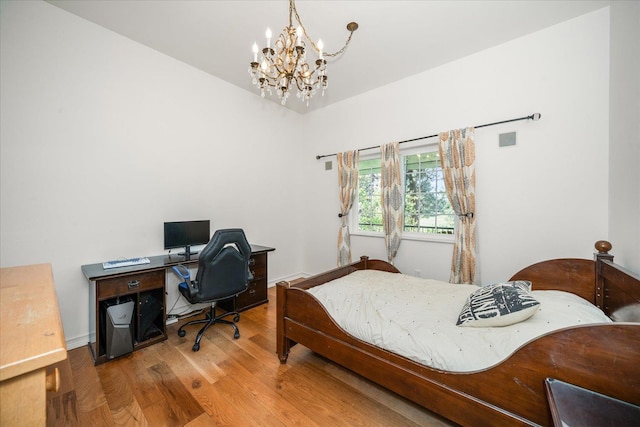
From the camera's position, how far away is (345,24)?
8.00 ft

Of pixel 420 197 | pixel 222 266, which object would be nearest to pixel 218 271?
pixel 222 266

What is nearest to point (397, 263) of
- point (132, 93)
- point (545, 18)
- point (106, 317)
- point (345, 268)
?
point (345, 268)

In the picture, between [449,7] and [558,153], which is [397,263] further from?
[449,7]

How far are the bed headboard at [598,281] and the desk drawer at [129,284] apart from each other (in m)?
3.41

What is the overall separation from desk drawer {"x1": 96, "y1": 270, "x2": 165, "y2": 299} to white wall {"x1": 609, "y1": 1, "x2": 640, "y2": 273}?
3778 mm

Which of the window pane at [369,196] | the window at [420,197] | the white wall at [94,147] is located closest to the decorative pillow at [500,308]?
the window at [420,197]

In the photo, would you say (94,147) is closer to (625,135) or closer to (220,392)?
(220,392)

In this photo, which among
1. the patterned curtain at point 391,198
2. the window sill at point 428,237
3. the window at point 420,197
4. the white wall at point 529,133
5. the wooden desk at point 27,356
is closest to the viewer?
the wooden desk at point 27,356

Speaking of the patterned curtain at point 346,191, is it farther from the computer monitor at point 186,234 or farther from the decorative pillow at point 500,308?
the decorative pillow at point 500,308

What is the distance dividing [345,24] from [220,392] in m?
3.39

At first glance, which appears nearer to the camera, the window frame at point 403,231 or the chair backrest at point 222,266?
the chair backrest at point 222,266

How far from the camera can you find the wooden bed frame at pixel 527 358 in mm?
1011

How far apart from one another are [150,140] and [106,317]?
73.8 inches

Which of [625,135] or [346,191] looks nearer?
[625,135]
